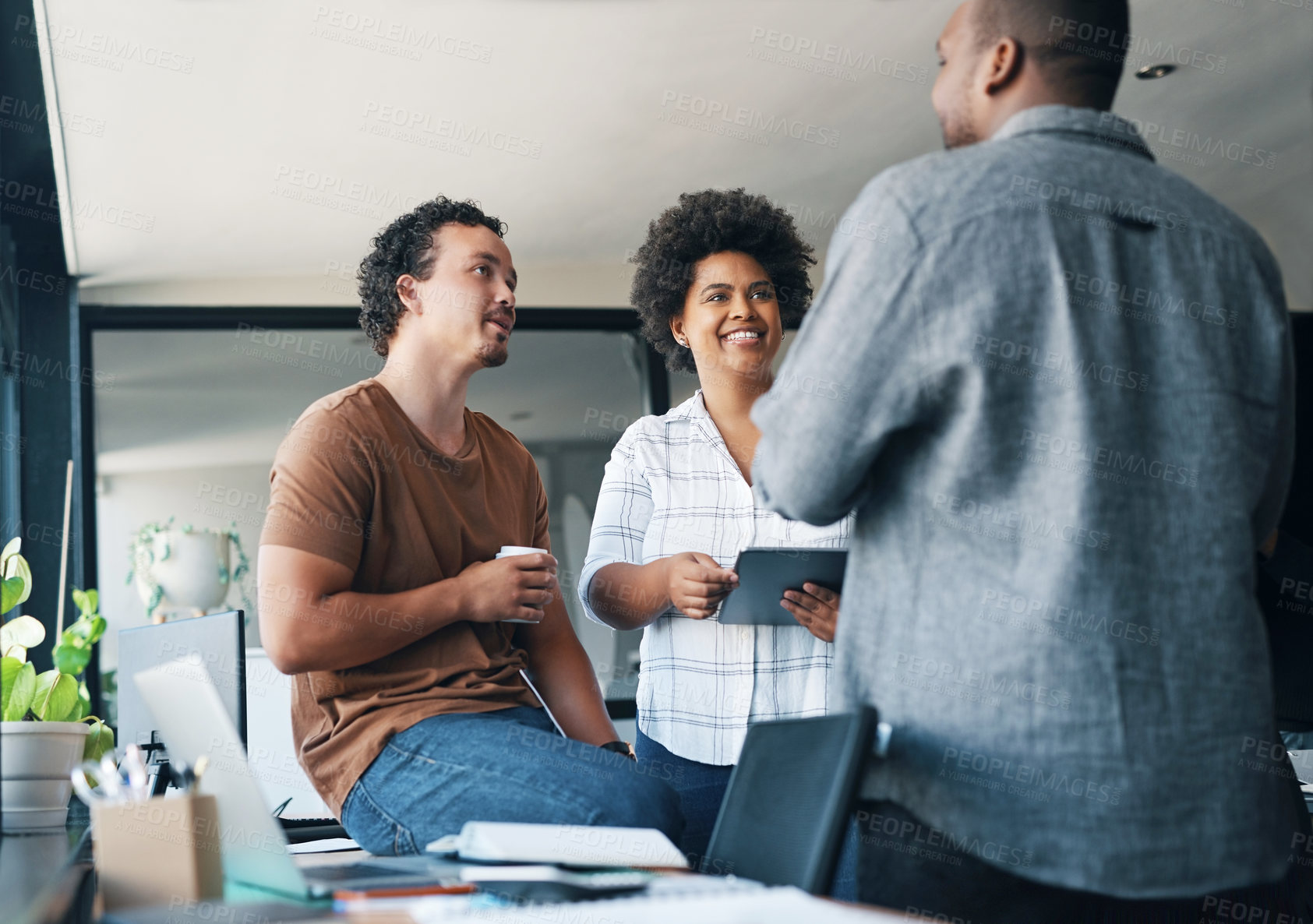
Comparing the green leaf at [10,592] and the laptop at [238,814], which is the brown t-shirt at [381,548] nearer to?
the laptop at [238,814]

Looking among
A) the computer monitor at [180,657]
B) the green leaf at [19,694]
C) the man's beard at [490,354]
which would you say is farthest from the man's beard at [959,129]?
the green leaf at [19,694]

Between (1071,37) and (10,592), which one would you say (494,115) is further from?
(1071,37)

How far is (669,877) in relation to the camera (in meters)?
1.04

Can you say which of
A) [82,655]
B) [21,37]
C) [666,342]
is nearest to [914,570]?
[666,342]

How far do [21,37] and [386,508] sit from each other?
7.26 feet

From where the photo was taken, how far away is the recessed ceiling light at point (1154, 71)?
3.78m

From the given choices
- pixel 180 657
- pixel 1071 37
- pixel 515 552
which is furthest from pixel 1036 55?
pixel 180 657

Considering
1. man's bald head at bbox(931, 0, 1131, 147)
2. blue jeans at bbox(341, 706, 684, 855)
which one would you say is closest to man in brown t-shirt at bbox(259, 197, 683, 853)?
blue jeans at bbox(341, 706, 684, 855)

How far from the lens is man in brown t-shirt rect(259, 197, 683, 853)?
1.35m

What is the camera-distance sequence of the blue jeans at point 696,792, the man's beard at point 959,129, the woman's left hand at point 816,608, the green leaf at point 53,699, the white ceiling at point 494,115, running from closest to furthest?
1. the man's beard at point 959,129
2. the woman's left hand at point 816,608
3. the blue jeans at point 696,792
4. the green leaf at point 53,699
5. the white ceiling at point 494,115

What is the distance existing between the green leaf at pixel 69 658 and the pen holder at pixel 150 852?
1.14 m

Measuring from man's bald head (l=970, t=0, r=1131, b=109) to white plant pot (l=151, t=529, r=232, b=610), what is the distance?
435 centimetres

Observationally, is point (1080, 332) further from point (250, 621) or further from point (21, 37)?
point (250, 621)

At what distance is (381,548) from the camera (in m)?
1.54
